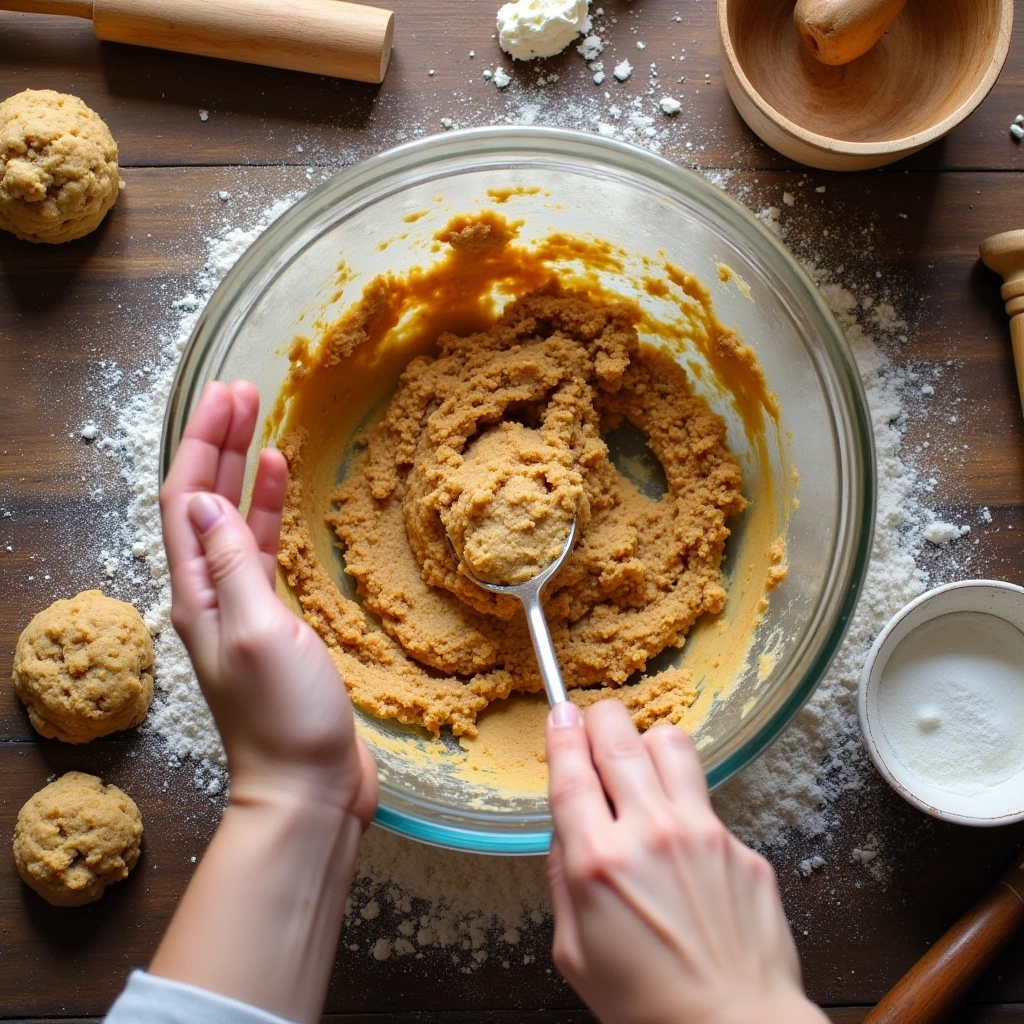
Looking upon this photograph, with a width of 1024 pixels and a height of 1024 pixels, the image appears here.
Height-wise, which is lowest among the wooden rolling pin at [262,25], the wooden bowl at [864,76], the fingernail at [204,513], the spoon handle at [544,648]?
the spoon handle at [544,648]

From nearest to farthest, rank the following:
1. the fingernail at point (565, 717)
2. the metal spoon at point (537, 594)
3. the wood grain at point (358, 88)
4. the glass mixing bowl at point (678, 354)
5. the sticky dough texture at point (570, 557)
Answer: the fingernail at point (565, 717)
the glass mixing bowl at point (678, 354)
the metal spoon at point (537, 594)
the sticky dough texture at point (570, 557)
the wood grain at point (358, 88)

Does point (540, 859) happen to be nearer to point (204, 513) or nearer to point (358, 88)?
point (204, 513)

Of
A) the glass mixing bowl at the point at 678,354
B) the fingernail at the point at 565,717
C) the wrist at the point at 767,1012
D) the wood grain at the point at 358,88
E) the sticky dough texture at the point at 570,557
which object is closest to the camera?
the wrist at the point at 767,1012

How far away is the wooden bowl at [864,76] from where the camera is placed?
5.25ft

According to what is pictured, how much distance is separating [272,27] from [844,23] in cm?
92

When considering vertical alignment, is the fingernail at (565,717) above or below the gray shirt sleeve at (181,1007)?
above

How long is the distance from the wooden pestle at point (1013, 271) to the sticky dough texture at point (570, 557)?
0.52m

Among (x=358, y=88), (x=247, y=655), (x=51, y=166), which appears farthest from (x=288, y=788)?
(x=358, y=88)

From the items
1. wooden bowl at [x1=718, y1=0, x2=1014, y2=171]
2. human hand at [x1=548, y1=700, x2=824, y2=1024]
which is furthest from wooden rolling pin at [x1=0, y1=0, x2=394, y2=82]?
human hand at [x1=548, y1=700, x2=824, y2=1024]

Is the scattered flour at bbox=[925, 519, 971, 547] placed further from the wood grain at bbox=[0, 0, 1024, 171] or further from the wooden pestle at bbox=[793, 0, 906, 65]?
the wooden pestle at bbox=[793, 0, 906, 65]

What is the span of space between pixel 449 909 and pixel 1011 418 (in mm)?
1265

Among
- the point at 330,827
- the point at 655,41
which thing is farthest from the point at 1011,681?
the point at 655,41

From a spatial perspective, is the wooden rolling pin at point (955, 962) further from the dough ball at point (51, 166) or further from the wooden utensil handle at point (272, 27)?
the dough ball at point (51, 166)

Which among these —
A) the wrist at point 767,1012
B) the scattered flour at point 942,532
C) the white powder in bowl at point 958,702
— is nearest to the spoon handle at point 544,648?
the wrist at point 767,1012
